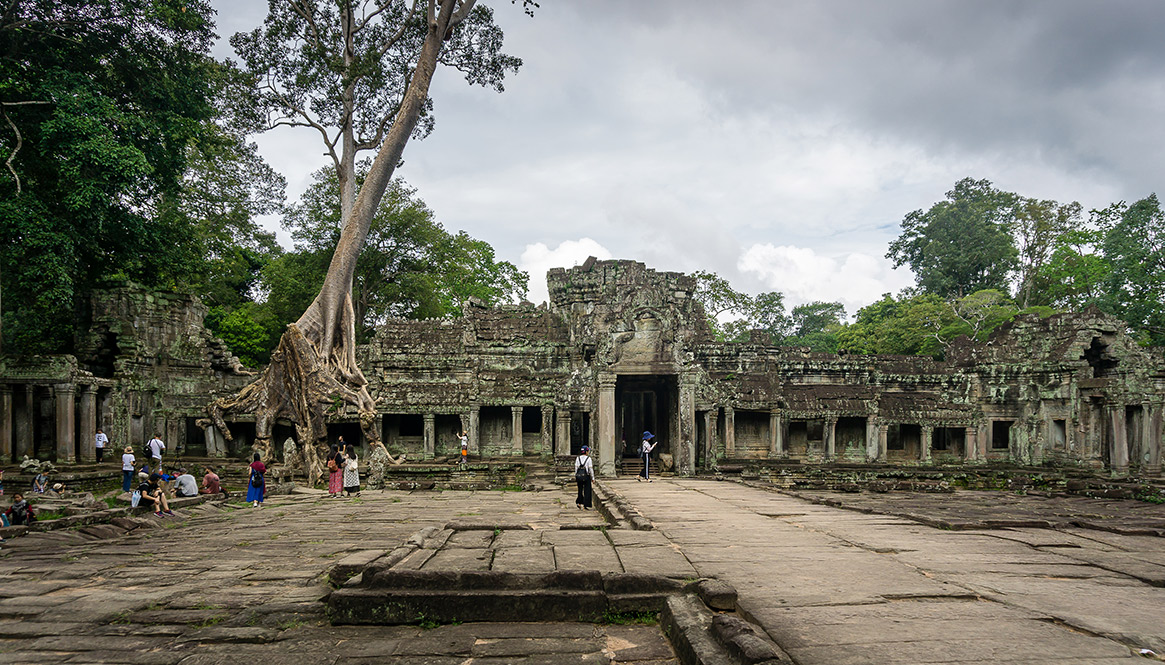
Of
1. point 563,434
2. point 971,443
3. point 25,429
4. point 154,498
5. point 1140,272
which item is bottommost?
point 971,443

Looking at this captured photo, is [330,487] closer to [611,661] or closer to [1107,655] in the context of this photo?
[611,661]

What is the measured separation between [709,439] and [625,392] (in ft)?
13.6

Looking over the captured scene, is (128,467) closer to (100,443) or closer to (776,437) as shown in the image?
(100,443)

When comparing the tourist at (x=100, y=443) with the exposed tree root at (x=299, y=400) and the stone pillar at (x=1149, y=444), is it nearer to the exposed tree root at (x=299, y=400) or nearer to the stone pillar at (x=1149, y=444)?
the exposed tree root at (x=299, y=400)

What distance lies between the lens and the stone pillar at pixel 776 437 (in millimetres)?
22547

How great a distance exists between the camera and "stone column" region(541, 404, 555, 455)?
74.4ft

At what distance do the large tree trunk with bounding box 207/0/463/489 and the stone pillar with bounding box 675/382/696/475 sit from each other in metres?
8.48

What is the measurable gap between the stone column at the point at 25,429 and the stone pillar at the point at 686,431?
19.4m

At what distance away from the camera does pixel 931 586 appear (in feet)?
16.6

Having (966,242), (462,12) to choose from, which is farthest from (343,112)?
(966,242)

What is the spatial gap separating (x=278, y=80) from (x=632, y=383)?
53.7ft

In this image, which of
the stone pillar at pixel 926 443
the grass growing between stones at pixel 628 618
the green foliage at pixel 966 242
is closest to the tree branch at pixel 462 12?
the grass growing between stones at pixel 628 618

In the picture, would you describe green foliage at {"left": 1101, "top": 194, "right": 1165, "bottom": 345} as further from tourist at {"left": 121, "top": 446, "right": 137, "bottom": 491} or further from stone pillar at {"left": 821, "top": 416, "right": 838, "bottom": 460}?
tourist at {"left": 121, "top": 446, "right": 137, "bottom": 491}

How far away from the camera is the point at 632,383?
2088cm
